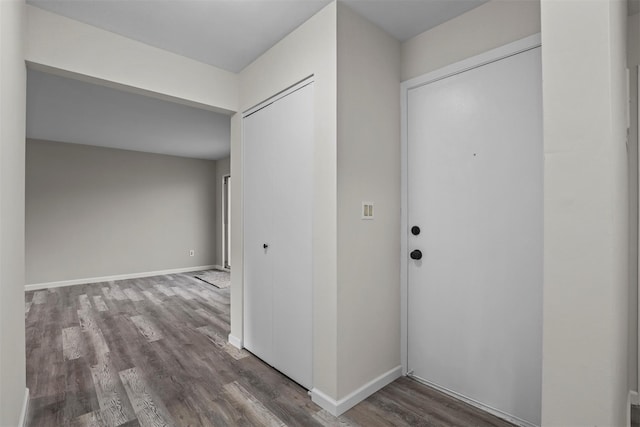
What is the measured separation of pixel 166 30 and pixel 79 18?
53 cm

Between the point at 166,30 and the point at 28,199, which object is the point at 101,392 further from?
the point at 28,199

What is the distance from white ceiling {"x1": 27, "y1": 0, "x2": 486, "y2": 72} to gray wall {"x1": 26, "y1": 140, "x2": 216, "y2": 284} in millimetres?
4416

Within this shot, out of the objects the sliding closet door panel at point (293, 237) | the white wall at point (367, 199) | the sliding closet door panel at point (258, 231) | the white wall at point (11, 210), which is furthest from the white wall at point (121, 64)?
the white wall at point (367, 199)

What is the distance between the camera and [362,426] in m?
1.83

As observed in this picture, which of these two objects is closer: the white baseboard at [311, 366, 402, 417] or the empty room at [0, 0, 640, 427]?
the empty room at [0, 0, 640, 427]

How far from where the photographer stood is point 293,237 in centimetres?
233

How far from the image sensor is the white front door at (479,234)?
72.1 inches

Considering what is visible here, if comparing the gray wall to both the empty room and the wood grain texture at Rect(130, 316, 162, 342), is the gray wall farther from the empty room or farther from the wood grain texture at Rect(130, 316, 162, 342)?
the empty room

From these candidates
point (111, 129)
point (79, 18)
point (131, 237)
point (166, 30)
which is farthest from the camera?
point (131, 237)

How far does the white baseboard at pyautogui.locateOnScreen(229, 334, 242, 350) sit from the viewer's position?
2.91m

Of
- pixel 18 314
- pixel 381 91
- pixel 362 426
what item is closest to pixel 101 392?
pixel 18 314

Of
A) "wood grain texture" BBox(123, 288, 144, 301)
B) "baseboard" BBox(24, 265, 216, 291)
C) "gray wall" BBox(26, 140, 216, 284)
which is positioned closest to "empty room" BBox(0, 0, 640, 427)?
"wood grain texture" BBox(123, 288, 144, 301)

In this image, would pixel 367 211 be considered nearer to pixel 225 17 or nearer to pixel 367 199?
pixel 367 199

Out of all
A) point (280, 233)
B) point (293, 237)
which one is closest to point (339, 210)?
point (293, 237)
